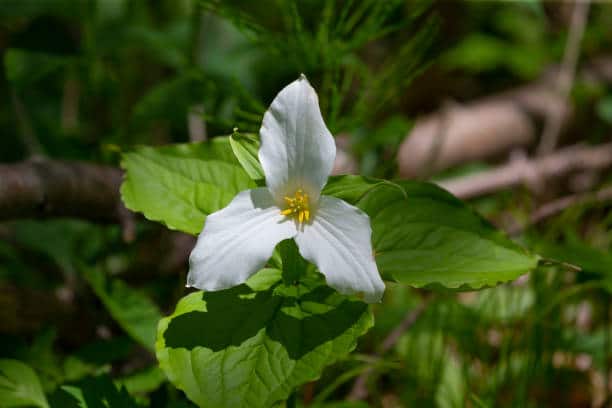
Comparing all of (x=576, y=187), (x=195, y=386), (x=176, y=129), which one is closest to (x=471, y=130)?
(x=576, y=187)

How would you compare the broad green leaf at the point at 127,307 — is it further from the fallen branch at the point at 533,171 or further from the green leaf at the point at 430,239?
the fallen branch at the point at 533,171

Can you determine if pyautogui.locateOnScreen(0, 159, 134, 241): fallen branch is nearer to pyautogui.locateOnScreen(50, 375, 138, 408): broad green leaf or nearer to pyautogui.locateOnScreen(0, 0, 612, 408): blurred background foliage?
pyautogui.locateOnScreen(0, 0, 612, 408): blurred background foliage

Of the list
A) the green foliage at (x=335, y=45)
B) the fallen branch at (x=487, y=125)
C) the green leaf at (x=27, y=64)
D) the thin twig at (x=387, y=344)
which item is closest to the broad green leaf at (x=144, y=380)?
the thin twig at (x=387, y=344)

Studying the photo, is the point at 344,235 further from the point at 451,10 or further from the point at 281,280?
the point at 451,10

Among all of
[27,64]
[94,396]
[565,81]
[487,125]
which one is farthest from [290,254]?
[565,81]

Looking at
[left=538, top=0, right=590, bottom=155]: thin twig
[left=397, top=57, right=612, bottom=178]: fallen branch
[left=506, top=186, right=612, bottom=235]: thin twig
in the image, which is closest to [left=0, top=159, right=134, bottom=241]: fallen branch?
[left=506, top=186, right=612, bottom=235]: thin twig

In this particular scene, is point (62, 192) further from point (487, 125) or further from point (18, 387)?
point (487, 125)
